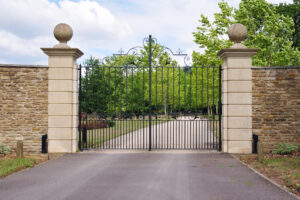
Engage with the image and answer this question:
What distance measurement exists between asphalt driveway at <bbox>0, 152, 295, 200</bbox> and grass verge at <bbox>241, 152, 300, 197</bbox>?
39cm

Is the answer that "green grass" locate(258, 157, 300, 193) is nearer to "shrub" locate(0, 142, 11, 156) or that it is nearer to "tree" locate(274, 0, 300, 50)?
"shrub" locate(0, 142, 11, 156)

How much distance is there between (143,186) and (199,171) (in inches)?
76.3

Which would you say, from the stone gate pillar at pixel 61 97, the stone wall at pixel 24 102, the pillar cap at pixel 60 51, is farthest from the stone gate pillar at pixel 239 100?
the stone wall at pixel 24 102

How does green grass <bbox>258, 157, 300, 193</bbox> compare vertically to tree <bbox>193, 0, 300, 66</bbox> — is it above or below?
below

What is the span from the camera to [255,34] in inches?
822

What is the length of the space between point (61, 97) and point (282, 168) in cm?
712

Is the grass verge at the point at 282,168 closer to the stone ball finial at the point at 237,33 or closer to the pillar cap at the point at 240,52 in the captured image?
the pillar cap at the point at 240,52

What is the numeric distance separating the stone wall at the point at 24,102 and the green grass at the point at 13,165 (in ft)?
4.87

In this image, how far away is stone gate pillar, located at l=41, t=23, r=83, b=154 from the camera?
978 cm

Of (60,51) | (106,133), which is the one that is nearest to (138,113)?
(106,133)

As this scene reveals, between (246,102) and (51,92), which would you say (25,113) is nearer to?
(51,92)

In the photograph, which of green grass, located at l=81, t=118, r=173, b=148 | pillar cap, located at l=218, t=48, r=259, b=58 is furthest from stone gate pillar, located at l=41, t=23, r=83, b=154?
pillar cap, located at l=218, t=48, r=259, b=58

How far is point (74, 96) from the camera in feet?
32.6

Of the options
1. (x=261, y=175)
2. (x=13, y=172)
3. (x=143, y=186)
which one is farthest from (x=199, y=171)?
(x=13, y=172)
